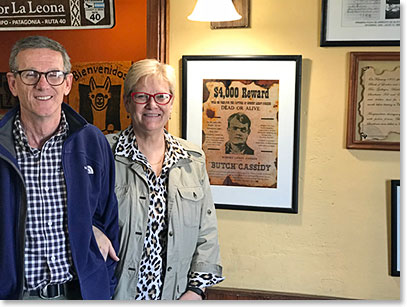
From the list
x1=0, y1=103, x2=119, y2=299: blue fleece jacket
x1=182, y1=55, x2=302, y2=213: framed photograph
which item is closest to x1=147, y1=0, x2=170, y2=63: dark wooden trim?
x1=182, y1=55, x2=302, y2=213: framed photograph

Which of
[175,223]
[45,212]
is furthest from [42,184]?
[175,223]

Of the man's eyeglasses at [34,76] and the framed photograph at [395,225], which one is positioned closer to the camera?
the man's eyeglasses at [34,76]

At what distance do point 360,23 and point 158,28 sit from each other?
52 centimetres

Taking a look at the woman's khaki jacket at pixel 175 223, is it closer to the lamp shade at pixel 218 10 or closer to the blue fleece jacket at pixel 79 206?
the blue fleece jacket at pixel 79 206

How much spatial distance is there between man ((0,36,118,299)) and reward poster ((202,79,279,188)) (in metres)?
0.44

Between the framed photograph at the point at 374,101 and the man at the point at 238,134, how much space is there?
263 mm

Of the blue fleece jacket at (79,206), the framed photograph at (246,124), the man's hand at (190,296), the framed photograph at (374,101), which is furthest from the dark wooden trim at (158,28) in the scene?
the man's hand at (190,296)

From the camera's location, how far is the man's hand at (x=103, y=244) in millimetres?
1104

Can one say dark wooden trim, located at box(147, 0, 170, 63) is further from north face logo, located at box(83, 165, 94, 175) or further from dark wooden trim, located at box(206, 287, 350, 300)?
dark wooden trim, located at box(206, 287, 350, 300)

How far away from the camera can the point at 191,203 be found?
1.19 metres

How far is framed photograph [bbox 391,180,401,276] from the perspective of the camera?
1.29 m

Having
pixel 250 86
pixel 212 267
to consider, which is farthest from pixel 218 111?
pixel 212 267

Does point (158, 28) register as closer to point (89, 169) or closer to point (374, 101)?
point (89, 169)

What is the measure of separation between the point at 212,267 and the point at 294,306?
0.26 m
